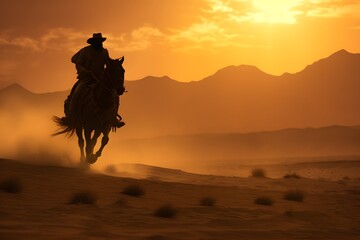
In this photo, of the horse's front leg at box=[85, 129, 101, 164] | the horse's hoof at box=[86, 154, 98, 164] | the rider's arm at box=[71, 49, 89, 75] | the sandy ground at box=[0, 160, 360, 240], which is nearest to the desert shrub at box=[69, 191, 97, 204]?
the sandy ground at box=[0, 160, 360, 240]

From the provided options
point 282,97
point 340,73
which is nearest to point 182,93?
point 282,97

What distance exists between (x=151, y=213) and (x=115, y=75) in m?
5.98

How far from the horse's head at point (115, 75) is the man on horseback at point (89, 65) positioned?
729 millimetres

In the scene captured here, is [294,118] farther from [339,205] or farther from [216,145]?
[339,205]

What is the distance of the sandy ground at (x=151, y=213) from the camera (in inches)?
302

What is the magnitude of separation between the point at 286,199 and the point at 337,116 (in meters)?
120

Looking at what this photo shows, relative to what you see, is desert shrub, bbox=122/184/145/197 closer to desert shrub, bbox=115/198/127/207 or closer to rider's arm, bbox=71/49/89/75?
desert shrub, bbox=115/198/127/207

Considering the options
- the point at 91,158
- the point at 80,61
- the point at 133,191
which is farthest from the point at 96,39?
the point at 133,191

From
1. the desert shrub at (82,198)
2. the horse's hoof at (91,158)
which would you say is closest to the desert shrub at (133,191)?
the desert shrub at (82,198)

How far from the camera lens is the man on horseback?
52.2 feet

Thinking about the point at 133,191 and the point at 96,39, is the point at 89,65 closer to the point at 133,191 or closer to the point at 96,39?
the point at 96,39

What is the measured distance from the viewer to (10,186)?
33.3ft

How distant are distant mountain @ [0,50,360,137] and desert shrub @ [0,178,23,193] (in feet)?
392

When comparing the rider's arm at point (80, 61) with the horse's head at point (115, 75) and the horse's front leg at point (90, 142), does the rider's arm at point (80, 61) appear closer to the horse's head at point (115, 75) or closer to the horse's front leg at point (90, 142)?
Answer: the horse's head at point (115, 75)
